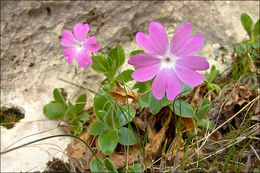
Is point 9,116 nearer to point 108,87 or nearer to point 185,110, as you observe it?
point 108,87

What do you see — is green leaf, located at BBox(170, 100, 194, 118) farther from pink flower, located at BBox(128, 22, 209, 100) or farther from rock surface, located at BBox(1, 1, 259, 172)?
rock surface, located at BBox(1, 1, 259, 172)

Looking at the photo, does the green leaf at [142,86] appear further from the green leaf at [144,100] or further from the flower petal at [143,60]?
the flower petal at [143,60]

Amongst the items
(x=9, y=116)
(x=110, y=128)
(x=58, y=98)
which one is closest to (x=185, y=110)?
(x=110, y=128)

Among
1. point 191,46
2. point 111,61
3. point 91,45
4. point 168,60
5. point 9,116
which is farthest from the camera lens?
point 9,116

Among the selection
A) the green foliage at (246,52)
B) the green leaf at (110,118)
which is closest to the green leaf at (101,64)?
the green leaf at (110,118)

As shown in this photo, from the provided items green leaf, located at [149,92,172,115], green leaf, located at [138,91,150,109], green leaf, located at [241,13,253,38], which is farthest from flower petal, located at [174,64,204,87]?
green leaf, located at [241,13,253,38]

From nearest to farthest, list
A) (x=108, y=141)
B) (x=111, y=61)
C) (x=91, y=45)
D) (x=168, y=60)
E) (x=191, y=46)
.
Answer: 1. (x=191, y=46)
2. (x=168, y=60)
3. (x=91, y=45)
4. (x=108, y=141)
5. (x=111, y=61)

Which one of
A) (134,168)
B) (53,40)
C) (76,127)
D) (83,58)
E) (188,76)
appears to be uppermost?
(53,40)
